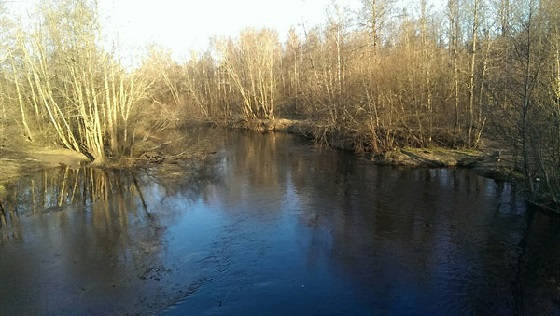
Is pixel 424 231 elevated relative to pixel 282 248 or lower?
elevated

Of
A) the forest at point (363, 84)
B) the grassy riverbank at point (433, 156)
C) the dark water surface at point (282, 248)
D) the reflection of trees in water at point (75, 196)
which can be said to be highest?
the forest at point (363, 84)

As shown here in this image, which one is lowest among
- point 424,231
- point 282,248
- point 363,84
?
point 282,248

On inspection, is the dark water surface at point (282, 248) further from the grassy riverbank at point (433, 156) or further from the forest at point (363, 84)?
the forest at point (363, 84)

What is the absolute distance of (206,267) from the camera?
10.8 metres

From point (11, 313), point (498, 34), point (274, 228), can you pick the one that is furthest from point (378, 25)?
point (11, 313)

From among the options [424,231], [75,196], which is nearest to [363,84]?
[424,231]

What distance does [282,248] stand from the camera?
12.0 m

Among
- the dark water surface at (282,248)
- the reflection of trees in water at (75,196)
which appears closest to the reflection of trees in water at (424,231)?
the dark water surface at (282,248)

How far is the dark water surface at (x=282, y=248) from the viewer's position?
9.12 metres

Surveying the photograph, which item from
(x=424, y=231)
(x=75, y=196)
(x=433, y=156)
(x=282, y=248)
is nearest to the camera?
(x=282, y=248)

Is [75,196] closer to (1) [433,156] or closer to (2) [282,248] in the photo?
(2) [282,248]

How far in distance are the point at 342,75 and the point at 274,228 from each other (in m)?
18.4

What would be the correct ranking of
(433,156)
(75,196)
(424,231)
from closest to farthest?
1. (424,231)
2. (75,196)
3. (433,156)

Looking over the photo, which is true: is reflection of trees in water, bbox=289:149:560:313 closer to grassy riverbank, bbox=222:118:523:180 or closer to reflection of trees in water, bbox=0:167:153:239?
grassy riverbank, bbox=222:118:523:180
